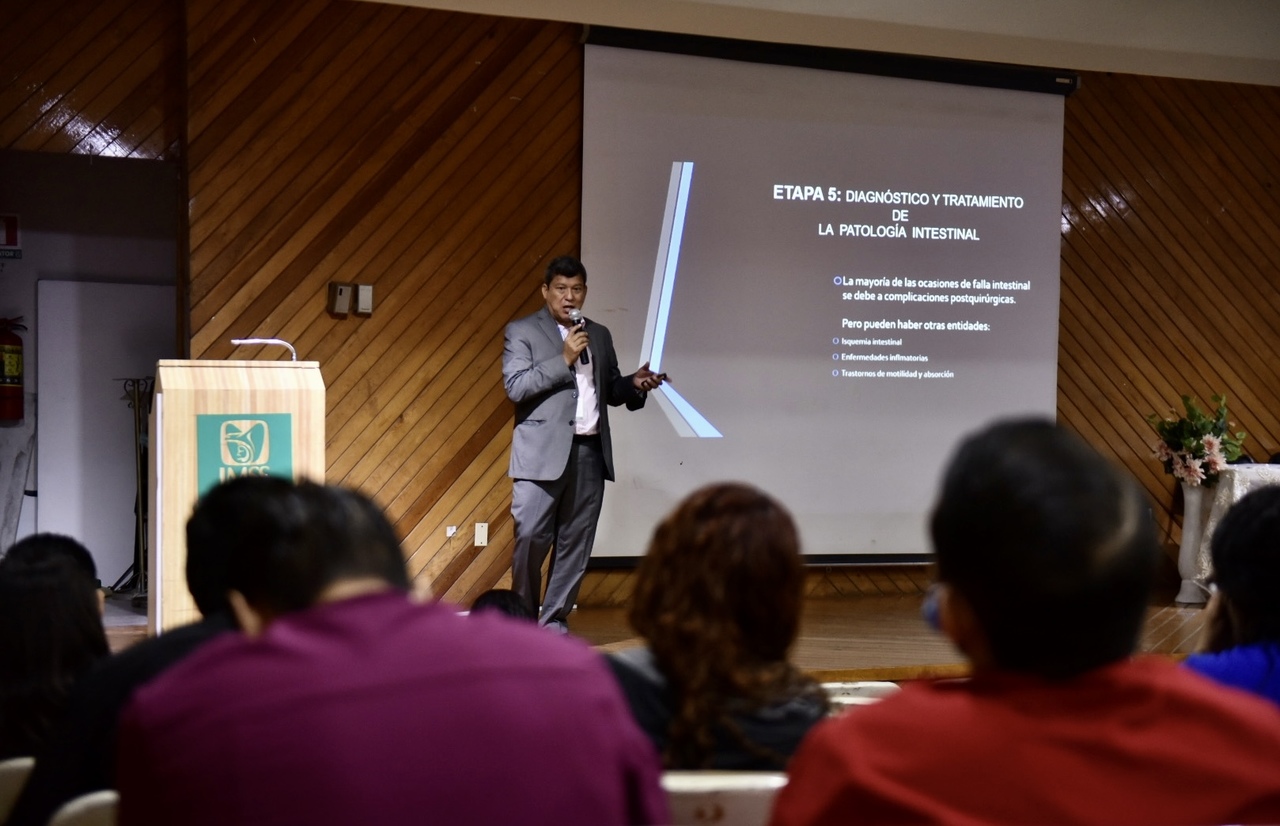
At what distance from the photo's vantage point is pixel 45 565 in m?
1.64

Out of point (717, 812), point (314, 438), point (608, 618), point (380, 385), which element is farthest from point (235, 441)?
point (717, 812)

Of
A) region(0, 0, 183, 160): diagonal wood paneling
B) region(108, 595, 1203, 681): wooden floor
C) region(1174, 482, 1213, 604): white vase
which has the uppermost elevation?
region(0, 0, 183, 160): diagonal wood paneling

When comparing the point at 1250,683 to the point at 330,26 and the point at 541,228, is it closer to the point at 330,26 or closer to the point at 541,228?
the point at 541,228

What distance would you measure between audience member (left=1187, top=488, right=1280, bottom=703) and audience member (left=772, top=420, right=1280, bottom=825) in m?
0.76

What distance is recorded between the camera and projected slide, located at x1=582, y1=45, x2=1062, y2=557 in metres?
5.61

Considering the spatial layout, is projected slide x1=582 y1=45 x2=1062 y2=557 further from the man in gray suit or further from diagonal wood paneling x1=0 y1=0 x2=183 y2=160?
diagonal wood paneling x1=0 y1=0 x2=183 y2=160

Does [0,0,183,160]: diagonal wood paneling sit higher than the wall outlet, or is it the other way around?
[0,0,183,160]: diagonal wood paneling

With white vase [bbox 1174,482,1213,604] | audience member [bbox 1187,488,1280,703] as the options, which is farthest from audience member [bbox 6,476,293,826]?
white vase [bbox 1174,482,1213,604]

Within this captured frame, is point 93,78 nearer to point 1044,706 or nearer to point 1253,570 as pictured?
point 1253,570

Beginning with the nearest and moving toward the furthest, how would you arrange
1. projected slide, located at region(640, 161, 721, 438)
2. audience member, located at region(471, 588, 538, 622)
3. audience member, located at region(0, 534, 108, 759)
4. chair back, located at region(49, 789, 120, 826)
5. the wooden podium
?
chair back, located at region(49, 789, 120, 826), audience member, located at region(0, 534, 108, 759), audience member, located at region(471, 588, 538, 622), the wooden podium, projected slide, located at region(640, 161, 721, 438)

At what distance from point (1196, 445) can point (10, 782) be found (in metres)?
5.72

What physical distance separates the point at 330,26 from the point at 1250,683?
184 inches

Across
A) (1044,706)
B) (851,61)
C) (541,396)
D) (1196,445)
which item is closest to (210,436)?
(541,396)

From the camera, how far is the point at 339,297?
518cm
